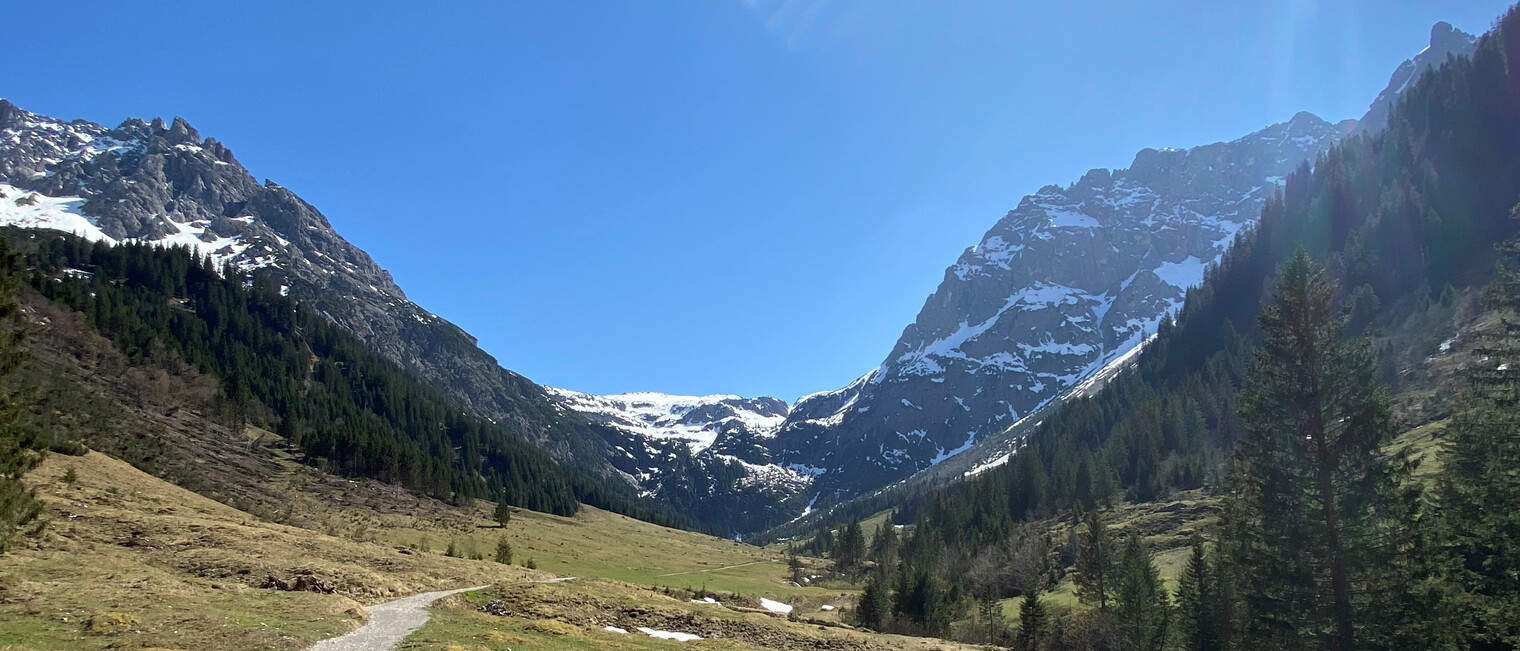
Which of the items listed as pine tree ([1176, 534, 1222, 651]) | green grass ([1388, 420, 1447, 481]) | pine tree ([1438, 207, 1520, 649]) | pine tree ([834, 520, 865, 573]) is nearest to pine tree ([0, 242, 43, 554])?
pine tree ([1438, 207, 1520, 649])

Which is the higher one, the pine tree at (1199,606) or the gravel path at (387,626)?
the gravel path at (387,626)

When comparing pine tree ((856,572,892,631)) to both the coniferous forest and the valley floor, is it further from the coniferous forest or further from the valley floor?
the valley floor

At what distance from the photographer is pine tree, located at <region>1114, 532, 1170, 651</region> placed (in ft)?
203

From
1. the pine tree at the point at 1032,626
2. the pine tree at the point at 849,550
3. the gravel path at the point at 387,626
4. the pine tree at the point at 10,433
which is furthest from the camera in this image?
the pine tree at the point at 849,550

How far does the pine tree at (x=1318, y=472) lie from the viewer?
2859cm

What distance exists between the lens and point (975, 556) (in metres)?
134

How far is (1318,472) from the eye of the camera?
29.2 m

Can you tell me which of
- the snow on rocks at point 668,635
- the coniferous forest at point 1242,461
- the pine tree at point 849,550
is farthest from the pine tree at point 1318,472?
the pine tree at point 849,550

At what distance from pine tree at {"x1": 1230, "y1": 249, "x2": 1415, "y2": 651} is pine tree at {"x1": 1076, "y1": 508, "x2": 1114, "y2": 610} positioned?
4482 cm

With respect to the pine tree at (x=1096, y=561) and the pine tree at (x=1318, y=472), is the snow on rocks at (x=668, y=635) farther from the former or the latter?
the pine tree at (x=1096, y=561)

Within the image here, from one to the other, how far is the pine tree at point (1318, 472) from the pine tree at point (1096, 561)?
44.8 m

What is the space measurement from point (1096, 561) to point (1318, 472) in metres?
50.3

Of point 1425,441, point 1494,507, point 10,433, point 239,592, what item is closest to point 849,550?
point 1425,441

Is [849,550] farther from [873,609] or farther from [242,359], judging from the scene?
[242,359]
